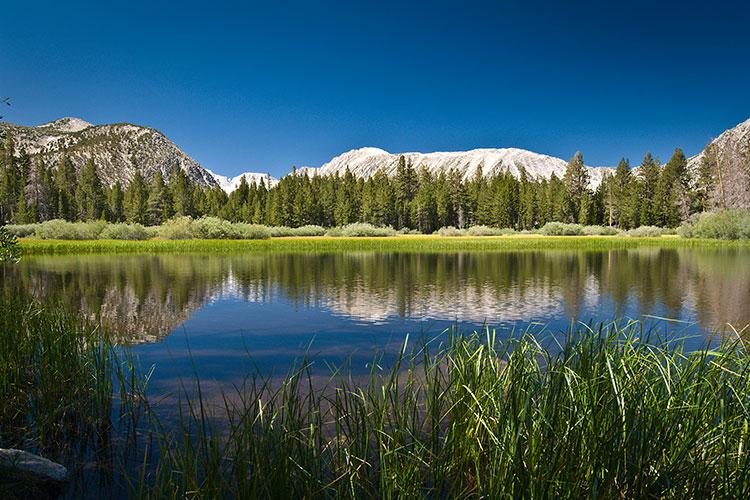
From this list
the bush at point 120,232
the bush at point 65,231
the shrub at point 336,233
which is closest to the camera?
the bush at point 65,231

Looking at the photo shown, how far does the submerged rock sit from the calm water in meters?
2.17

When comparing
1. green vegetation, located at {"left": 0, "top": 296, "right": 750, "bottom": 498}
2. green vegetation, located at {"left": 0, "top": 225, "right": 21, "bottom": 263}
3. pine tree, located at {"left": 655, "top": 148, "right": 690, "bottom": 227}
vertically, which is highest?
pine tree, located at {"left": 655, "top": 148, "right": 690, "bottom": 227}

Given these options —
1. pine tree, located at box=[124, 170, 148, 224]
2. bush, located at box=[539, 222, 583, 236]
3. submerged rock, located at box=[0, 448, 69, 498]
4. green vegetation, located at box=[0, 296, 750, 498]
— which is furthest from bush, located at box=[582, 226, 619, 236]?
pine tree, located at box=[124, 170, 148, 224]

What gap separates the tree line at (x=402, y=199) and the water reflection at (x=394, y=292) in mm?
62818

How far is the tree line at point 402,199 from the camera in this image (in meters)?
92.1

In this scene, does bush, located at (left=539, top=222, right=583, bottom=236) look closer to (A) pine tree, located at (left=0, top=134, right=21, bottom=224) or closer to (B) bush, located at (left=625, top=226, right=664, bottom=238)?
(B) bush, located at (left=625, top=226, right=664, bottom=238)

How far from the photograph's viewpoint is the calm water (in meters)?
12.9

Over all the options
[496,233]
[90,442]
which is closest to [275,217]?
[496,233]

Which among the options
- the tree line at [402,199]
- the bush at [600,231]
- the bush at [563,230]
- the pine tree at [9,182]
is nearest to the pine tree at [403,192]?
the tree line at [402,199]

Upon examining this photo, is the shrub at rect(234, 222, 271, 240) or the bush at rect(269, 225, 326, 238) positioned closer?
the shrub at rect(234, 222, 271, 240)

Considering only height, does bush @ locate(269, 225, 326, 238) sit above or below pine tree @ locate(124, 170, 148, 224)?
below

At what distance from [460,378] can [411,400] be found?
809 millimetres

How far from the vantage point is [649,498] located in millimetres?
4070

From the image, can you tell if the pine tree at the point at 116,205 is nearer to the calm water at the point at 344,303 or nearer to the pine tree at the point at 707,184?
the calm water at the point at 344,303
